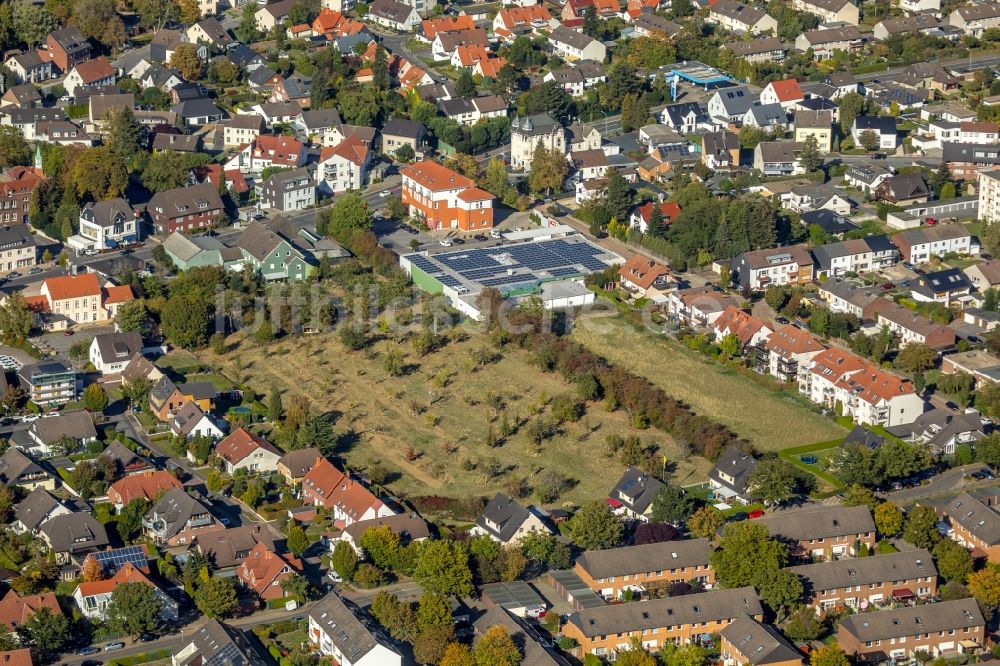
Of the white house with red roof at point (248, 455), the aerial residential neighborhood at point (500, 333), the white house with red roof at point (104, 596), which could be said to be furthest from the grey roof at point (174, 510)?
the white house with red roof at point (104, 596)

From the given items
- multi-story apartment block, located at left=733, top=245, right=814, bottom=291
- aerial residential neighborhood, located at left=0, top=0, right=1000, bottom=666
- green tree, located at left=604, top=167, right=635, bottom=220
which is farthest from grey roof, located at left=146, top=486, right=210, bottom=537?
green tree, located at left=604, top=167, right=635, bottom=220

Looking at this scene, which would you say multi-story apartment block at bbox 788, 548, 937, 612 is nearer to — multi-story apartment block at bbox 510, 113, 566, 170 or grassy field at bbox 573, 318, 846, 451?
grassy field at bbox 573, 318, 846, 451

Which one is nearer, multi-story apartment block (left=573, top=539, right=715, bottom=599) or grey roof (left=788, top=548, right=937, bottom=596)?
grey roof (left=788, top=548, right=937, bottom=596)

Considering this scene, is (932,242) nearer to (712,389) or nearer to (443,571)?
(712,389)

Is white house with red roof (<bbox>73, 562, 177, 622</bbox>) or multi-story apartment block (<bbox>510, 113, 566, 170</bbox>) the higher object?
white house with red roof (<bbox>73, 562, 177, 622</bbox>)

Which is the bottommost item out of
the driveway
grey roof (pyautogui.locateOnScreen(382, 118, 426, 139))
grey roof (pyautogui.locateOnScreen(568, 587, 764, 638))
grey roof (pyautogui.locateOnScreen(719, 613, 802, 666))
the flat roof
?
the flat roof

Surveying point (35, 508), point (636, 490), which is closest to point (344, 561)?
point (636, 490)
